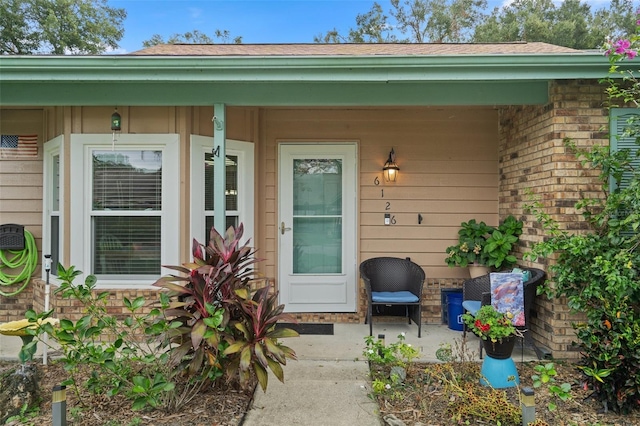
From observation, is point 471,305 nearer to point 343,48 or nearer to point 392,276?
point 392,276

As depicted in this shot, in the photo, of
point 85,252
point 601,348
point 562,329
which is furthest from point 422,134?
point 85,252

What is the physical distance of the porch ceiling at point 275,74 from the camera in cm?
309

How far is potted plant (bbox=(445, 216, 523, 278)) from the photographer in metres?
3.98

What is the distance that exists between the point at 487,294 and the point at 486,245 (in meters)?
0.95

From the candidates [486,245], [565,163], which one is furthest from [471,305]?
[565,163]

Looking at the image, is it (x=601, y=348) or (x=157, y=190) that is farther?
(x=157, y=190)

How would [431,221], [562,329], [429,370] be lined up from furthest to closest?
[431,221] → [562,329] → [429,370]

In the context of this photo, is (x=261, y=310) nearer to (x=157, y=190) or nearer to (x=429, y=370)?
(x=429, y=370)

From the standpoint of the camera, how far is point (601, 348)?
8.09 feet

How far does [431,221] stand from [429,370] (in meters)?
2.02

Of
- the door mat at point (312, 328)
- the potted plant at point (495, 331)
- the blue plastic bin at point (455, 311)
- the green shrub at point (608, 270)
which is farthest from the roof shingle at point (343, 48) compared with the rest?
the potted plant at point (495, 331)

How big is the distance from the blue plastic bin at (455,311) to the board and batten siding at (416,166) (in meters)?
0.35

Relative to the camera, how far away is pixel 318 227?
469cm

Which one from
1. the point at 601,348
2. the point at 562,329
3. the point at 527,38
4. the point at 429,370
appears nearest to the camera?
the point at 601,348
